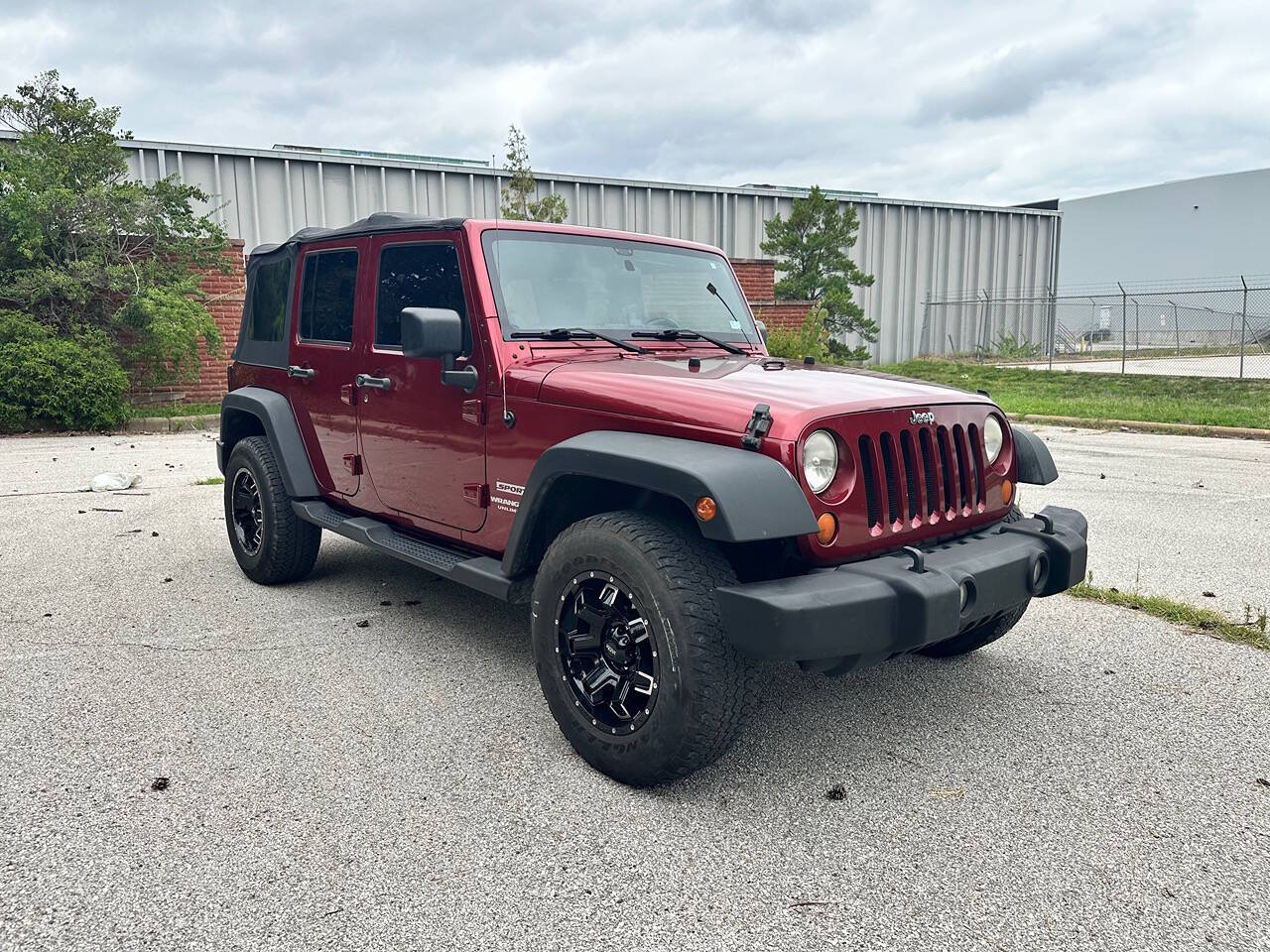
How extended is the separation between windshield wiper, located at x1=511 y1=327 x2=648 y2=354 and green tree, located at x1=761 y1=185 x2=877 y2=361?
1826 cm

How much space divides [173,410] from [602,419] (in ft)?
43.9

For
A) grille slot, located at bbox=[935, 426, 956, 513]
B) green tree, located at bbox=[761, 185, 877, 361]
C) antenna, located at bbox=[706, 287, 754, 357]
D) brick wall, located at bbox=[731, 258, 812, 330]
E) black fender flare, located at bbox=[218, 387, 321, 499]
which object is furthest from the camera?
green tree, located at bbox=[761, 185, 877, 361]

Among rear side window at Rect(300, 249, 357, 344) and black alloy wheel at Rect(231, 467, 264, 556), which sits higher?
rear side window at Rect(300, 249, 357, 344)

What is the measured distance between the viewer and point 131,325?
1370 centimetres

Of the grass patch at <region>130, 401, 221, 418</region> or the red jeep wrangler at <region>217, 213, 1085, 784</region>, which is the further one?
the grass patch at <region>130, 401, 221, 418</region>

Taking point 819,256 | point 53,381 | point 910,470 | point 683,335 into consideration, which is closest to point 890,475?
point 910,470

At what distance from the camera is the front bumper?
8.37 feet

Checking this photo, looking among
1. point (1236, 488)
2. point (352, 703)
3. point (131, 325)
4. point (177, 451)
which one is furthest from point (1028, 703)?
point (131, 325)

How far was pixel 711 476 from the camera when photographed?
262 centimetres

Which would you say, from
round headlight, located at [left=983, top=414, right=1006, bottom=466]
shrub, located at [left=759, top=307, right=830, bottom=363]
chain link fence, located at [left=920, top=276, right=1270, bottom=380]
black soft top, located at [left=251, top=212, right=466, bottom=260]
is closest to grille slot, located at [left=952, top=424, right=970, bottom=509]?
round headlight, located at [left=983, top=414, right=1006, bottom=466]

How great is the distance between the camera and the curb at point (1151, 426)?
471 inches

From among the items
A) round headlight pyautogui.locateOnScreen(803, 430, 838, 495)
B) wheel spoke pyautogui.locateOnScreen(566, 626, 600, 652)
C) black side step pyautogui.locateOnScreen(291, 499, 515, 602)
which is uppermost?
round headlight pyautogui.locateOnScreen(803, 430, 838, 495)

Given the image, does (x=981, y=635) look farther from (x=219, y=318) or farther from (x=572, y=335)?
(x=219, y=318)

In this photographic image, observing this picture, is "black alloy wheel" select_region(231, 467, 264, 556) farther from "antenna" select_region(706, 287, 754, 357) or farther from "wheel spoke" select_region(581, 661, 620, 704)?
"wheel spoke" select_region(581, 661, 620, 704)
